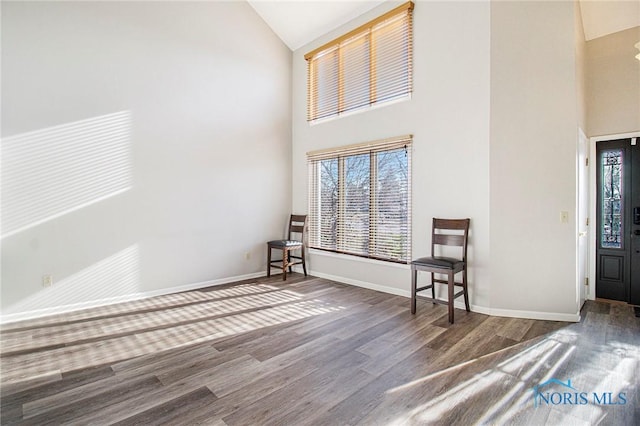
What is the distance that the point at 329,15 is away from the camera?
15.5 ft

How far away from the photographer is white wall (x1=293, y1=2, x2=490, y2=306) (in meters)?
3.37

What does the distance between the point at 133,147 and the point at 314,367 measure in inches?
135

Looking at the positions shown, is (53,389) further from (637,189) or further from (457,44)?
(637,189)

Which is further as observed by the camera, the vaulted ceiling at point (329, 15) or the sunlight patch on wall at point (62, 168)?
the vaulted ceiling at point (329, 15)

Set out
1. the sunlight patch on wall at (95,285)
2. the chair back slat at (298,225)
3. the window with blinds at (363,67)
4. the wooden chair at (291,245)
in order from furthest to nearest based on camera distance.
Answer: the chair back slat at (298,225), the wooden chair at (291,245), the window with blinds at (363,67), the sunlight patch on wall at (95,285)

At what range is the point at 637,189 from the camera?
362cm

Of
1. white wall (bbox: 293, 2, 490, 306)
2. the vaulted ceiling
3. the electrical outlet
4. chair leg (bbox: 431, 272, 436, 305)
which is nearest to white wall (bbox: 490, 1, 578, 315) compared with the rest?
white wall (bbox: 293, 2, 490, 306)

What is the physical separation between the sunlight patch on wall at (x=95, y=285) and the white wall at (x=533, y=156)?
4258mm

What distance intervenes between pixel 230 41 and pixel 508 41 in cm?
376

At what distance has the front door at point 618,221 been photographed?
11.9 ft

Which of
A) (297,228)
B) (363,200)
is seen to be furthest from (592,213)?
(297,228)

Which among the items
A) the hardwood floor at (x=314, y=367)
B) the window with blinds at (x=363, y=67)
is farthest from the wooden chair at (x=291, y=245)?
the window with blinds at (x=363, y=67)

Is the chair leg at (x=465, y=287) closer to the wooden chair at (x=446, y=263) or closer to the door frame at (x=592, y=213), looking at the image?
the wooden chair at (x=446, y=263)

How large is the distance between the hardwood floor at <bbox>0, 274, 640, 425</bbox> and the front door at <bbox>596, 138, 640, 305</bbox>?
370mm
